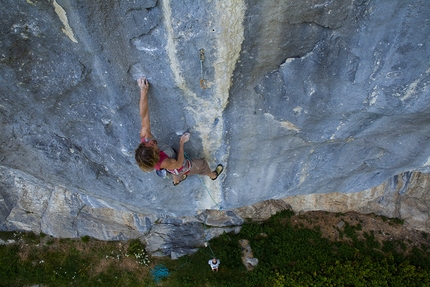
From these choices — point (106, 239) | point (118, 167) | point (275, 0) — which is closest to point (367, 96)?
point (275, 0)

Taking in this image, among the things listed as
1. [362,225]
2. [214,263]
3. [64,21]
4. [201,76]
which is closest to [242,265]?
[214,263]

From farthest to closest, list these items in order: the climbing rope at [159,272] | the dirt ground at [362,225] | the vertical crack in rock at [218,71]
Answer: the climbing rope at [159,272] < the dirt ground at [362,225] < the vertical crack in rock at [218,71]

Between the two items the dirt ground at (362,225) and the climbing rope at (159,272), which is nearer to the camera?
the dirt ground at (362,225)

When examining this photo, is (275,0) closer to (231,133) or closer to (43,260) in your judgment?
(231,133)

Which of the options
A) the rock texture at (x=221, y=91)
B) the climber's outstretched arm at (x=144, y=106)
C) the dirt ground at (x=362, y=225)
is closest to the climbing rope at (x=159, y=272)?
the dirt ground at (x=362, y=225)

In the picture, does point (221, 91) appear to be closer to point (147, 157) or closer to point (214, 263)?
point (147, 157)

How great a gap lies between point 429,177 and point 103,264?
8118mm

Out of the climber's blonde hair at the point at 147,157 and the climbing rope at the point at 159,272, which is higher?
the climbing rope at the point at 159,272

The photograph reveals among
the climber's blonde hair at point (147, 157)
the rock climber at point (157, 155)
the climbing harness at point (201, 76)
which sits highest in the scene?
the climbing harness at point (201, 76)

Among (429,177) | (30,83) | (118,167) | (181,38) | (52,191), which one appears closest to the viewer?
(181,38)

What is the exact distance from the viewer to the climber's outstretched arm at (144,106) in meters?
3.04

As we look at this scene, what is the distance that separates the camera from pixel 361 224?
7680mm

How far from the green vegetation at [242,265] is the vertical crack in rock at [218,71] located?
4.63m

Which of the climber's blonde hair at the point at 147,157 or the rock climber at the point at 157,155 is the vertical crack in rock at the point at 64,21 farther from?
the climber's blonde hair at the point at 147,157
